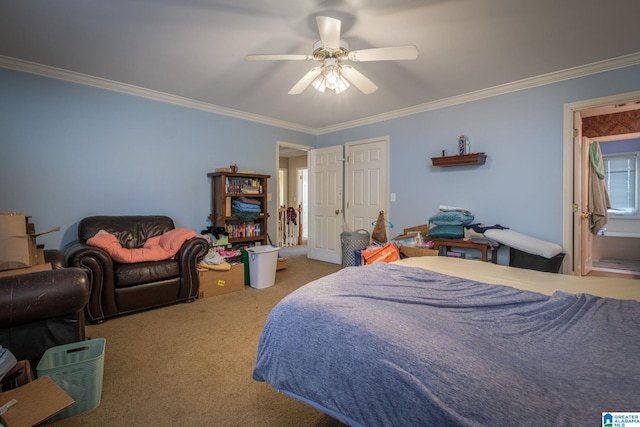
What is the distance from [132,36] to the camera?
95.3 inches

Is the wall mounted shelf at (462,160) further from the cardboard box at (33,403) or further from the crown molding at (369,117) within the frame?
the cardboard box at (33,403)

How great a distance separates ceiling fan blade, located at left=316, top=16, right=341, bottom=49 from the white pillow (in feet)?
8.52

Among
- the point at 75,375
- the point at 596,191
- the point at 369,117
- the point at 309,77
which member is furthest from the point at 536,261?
the point at 75,375

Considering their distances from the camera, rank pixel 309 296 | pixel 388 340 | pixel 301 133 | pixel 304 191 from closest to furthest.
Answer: pixel 388 340 < pixel 309 296 < pixel 301 133 < pixel 304 191

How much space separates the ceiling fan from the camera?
1970 mm

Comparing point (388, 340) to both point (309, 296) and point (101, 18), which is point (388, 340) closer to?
point (309, 296)

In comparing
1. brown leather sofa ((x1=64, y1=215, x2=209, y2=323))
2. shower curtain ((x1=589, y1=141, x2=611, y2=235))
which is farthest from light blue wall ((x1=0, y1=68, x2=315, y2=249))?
shower curtain ((x1=589, y1=141, x2=611, y2=235))

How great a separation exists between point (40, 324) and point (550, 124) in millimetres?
4682

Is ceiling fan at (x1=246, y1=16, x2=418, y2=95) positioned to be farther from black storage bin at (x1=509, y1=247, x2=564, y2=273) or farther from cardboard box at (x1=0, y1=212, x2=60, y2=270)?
black storage bin at (x1=509, y1=247, x2=564, y2=273)

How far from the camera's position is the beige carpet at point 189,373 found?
61.3 inches

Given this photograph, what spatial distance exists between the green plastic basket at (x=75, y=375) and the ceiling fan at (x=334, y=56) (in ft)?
7.27

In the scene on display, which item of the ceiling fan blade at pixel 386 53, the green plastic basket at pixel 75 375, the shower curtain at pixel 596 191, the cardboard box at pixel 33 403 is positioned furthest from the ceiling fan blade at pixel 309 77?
the shower curtain at pixel 596 191

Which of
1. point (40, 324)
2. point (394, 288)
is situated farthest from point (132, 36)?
point (394, 288)

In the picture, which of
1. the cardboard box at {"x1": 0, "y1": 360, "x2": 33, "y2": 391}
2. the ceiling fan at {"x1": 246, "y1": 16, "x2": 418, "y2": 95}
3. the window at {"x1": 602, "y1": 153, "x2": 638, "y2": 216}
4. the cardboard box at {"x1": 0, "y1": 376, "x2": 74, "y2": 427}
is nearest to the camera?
the cardboard box at {"x1": 0, "y1": 376, "x2": 74, "y2": 427}
